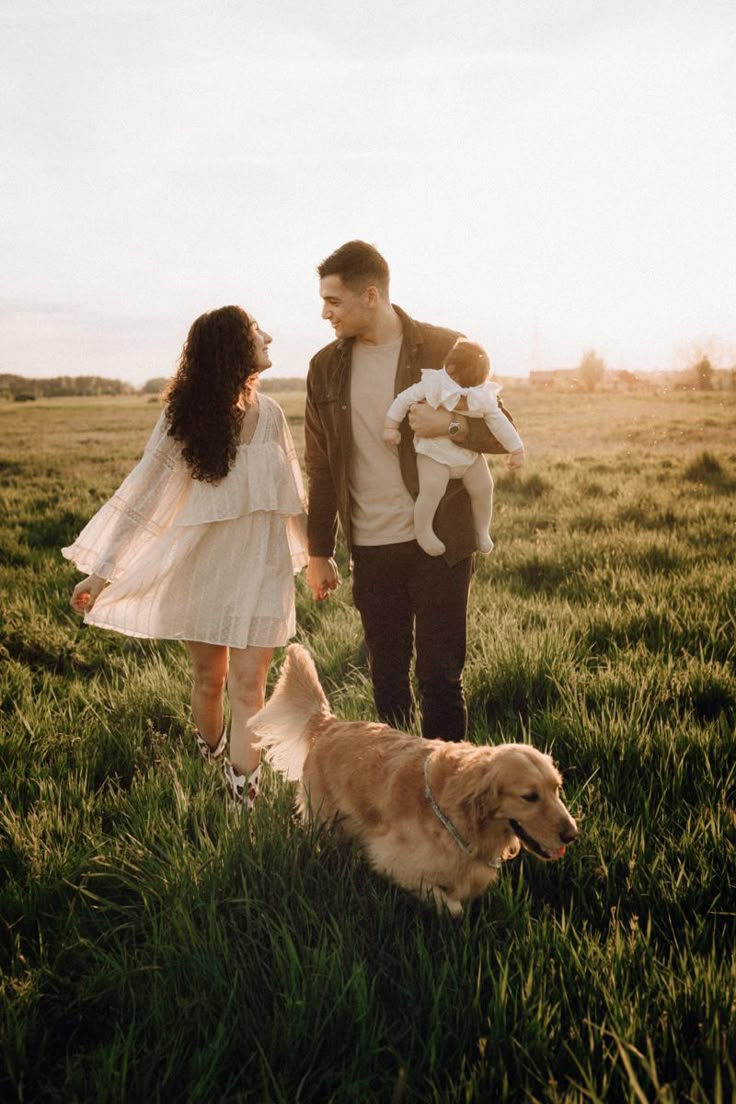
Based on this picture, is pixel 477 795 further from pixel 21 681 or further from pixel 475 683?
Result: pixel 21 681

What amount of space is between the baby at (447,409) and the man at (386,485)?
60 millimetres

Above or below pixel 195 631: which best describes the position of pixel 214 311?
above

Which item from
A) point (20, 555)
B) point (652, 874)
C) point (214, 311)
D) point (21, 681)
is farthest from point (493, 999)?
point (20, 555)

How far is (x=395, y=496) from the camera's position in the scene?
11.8 feet

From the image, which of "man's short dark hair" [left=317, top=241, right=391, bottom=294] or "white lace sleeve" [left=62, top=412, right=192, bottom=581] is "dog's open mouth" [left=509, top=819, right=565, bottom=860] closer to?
"white lace sleeve" [left=62, top=412, right=192, bottom=581]

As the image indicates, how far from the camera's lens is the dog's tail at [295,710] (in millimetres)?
3279

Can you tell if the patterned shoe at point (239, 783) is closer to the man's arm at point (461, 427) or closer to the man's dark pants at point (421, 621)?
the man's dark pants at point (421, 621)

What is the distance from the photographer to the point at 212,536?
11.7 feet

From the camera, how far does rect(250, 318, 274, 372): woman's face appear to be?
11.2ft

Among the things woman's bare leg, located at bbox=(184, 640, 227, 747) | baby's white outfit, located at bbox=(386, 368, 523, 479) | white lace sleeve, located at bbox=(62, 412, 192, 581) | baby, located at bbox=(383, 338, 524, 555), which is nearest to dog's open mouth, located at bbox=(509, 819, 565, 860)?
baby, located at bbox=(383, 338, 524, 555)

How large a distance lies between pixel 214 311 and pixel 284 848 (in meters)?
2.39

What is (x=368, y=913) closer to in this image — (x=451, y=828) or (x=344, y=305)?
(x=451, y=828)

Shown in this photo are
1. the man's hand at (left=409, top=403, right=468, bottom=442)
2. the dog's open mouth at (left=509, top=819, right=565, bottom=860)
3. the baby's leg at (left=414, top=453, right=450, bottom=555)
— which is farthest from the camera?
the baby's leg at (left=414, top=453, right=450, bottom=555)

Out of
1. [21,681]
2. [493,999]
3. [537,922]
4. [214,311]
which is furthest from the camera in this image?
[21,681]
